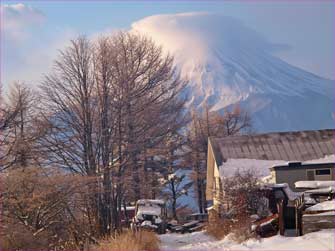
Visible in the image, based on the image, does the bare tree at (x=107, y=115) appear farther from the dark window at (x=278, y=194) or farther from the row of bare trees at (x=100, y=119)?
the dark window at (x=278, y=194)

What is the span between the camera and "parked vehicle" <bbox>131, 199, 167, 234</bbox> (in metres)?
32.5

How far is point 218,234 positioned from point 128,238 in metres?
8.02

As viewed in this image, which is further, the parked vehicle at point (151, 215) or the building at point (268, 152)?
the parked vehicle at point (151, 215)

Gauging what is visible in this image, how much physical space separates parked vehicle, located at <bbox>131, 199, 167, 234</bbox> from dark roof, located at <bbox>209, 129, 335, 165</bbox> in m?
4.83

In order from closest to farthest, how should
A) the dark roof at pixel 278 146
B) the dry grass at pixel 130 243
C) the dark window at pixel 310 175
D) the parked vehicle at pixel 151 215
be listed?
the dry grass at pixel 130 243 → the dark window at pixel 310 175 → the parked vehicle at pixel 151 215 → the dark roof at pixel 278 146

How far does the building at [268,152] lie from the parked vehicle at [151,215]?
11.3ft

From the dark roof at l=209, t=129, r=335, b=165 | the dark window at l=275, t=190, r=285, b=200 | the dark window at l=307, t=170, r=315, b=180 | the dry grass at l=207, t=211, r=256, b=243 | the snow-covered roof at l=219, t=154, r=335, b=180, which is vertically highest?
the dark roof at l=209, t=129, r=335, b=165

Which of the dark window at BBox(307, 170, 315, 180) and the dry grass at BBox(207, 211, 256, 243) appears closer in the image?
the dry grass at BBox(207, 211, 256, 243)

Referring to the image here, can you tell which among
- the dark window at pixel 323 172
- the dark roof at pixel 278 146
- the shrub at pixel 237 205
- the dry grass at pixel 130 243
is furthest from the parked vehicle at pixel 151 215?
the dry grass at pixel 130 243

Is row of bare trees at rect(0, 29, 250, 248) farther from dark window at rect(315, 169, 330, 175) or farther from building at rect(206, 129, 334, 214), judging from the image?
dark window at rect(315, 169, 330, 175)

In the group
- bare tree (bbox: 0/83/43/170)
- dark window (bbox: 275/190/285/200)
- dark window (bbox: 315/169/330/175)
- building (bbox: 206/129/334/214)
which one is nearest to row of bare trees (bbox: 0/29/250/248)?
bare tree (bbox: 0/83/43/170)

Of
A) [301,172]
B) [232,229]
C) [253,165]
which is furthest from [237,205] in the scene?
[253,165]

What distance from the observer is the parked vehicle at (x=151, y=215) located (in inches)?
1279

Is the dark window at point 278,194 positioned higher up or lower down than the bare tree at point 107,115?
lower down
